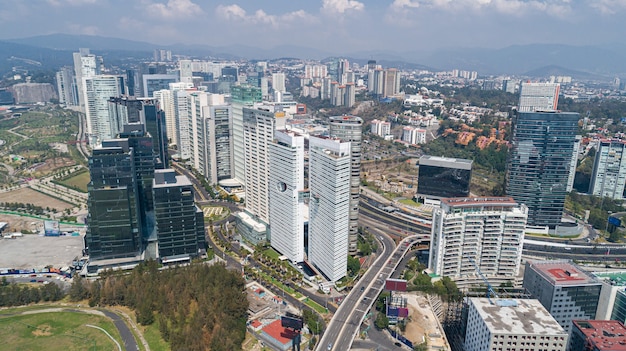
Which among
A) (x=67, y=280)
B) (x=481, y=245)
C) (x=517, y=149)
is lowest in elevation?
(x=67, y=280)

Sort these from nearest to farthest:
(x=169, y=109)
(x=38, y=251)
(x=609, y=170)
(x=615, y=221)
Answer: (x=38, y=251), (x=615, y=221), (x=609, y=170), (x=169, y=109)

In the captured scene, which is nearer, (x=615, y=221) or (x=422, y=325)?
(x=422, y=325)

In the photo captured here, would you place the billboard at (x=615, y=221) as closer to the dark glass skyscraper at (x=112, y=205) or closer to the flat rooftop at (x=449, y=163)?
the flat rooftop at (x=449, y=163)

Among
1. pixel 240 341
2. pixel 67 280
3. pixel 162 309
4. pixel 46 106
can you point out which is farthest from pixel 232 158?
pixel 46 106

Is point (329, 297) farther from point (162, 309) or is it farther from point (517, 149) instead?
point (517, 149)

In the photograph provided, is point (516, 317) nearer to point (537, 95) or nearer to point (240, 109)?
point (240, 109)

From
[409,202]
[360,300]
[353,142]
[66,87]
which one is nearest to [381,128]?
[409,202]
